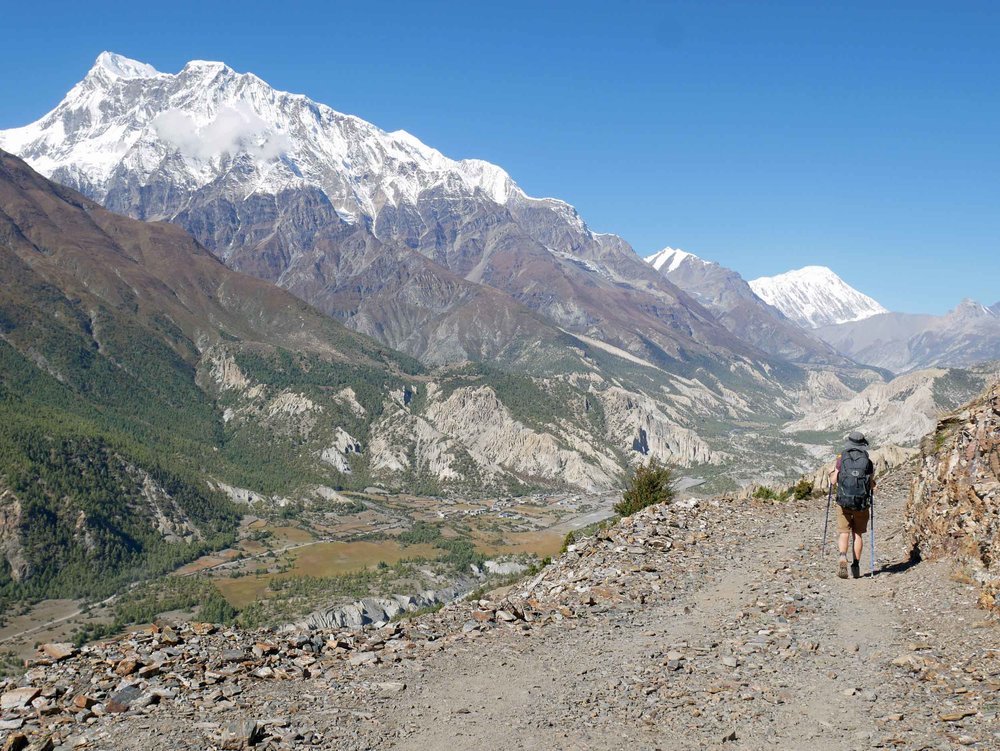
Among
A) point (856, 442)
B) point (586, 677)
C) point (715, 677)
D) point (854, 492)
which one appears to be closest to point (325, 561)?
point (856, 442)

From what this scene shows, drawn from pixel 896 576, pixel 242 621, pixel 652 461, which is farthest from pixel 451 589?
pixel 896 576

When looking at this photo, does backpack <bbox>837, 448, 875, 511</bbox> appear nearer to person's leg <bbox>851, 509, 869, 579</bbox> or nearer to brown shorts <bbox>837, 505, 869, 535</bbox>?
brown shorts <bbox>837, 505, 869, 535</bbox>

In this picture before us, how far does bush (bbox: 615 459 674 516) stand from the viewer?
40.8m

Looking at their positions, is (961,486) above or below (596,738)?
above

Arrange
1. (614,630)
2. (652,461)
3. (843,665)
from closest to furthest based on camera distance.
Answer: (843,665)
(614,630)
(652,461)

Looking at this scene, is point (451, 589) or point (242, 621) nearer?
point (242, 621)

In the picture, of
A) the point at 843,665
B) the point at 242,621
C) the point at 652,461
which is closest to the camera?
the point at 843,665

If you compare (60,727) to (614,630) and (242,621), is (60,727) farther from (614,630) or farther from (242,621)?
(242,621)

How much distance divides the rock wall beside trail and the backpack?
2.04m

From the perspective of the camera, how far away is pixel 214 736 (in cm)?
1151

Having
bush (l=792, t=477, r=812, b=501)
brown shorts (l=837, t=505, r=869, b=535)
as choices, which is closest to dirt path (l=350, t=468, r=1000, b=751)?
brown shorts (l=837, t=505, r=869, b=535)

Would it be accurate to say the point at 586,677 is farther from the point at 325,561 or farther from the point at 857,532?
the point at 325,561

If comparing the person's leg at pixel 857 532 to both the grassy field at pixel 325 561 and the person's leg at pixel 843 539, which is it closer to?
the person's leg at pixel 843 539

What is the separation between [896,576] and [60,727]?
61.1 feet
